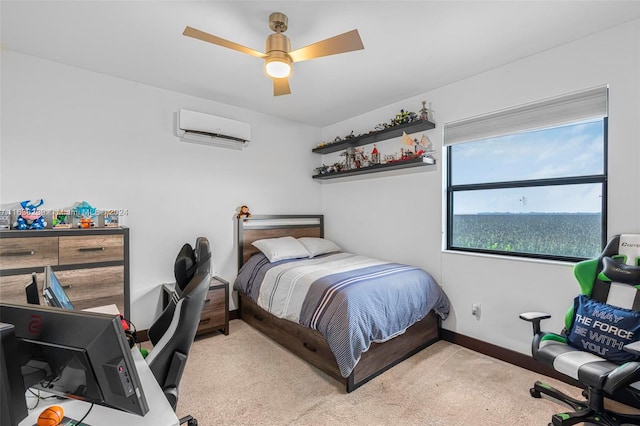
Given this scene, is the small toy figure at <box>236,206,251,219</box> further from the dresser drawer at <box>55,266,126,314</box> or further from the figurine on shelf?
the figurine on shelf

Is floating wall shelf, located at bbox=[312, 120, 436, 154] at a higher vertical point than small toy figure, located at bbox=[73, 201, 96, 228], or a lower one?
higher

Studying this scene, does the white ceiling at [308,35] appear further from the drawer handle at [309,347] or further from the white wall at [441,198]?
the drawer handle at [309,347]

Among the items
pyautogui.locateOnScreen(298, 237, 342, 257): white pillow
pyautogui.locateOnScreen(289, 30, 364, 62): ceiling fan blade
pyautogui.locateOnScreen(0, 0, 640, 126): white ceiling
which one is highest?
pyautogui.locateOnScreen(0, 0, 640, 126): white ceiling

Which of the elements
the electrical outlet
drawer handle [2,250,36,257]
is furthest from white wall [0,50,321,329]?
the electrical outlet

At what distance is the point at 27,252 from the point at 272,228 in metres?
2.35

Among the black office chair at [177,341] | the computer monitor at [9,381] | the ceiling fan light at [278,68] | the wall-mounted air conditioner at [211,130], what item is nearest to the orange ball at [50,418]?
the computer monitor at [9,381]

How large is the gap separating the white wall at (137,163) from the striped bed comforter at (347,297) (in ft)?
3.01

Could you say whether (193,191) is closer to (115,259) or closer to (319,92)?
(115,259)

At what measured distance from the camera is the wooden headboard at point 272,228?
3732 mm

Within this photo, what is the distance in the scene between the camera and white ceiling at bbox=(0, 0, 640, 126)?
1.94m

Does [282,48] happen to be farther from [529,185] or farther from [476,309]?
[476,309]

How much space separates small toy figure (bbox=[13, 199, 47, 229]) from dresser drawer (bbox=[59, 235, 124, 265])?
24 centimetres

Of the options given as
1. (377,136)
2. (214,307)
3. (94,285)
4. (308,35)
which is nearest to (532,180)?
(377,136)

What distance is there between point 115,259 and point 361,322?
7.15 feet
